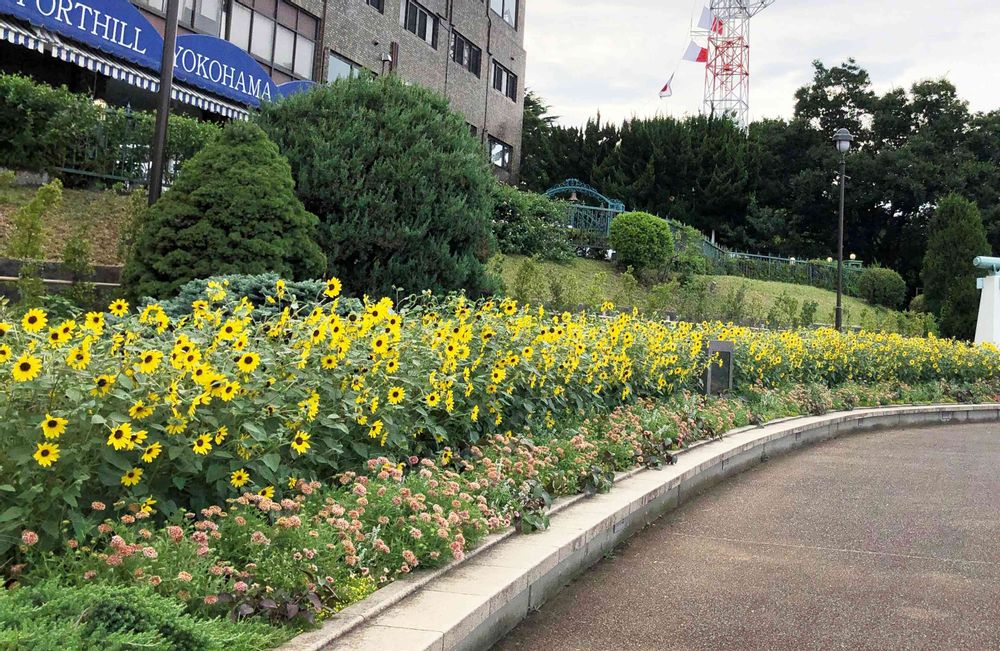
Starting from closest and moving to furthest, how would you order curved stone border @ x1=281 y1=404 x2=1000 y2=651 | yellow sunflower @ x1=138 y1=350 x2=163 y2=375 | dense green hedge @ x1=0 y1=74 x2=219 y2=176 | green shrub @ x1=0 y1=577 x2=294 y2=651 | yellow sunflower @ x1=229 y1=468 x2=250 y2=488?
green shrub @ x1=0 y1=577 x2=294 y2=651 → curved stone border @ x1=281 y1=404 x2=1000 y2=651 → yellow sunflower @ x1=138 y1=350 x2=163 y2=375 → yellow sunflower @ x1=229 y1=468 x2=250 y2=488 → dense green hedge @ x1=0 y1=74 x2=219 y2=176

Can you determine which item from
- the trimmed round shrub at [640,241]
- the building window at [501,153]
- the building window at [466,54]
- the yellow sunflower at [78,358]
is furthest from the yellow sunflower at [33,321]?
the building window at [501,153]

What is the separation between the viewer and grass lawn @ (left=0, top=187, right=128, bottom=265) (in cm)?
1121

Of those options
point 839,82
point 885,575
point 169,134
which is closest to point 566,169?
point 839,82

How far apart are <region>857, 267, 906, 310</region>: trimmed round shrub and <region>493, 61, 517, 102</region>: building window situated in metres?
15.9

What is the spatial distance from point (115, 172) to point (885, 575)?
12.8 m

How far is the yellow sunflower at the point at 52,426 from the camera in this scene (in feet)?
10.0

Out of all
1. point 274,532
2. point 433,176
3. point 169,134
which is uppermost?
point 169,134

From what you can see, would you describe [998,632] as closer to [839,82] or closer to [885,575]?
[885,575]

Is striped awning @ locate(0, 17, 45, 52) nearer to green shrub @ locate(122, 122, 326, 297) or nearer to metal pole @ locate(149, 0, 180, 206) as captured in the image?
metal pole @ locate(149, 0, 180, 206)

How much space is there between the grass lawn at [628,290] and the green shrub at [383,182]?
19.6 feet

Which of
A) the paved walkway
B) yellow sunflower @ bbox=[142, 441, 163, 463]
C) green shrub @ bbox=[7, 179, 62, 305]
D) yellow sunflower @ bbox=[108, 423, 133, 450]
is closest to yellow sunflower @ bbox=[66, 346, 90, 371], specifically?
yellow sunflower @ bbox=[108, 423, 133, 450]

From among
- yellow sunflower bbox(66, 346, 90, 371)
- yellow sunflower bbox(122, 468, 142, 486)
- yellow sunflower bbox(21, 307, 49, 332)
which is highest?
yellow sunflower bbox(21, 307, 49, 332)

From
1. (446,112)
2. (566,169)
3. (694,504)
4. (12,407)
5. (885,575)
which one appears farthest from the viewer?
(566,169)

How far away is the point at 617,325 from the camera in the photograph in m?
9.12
